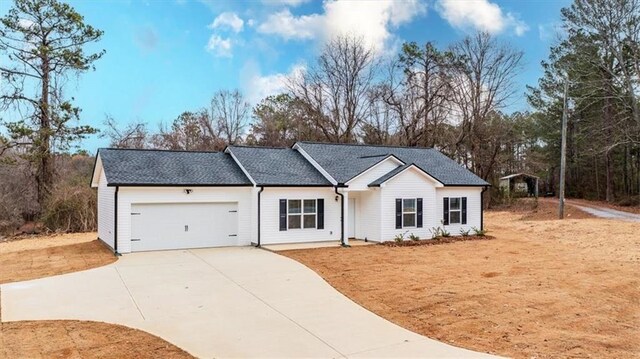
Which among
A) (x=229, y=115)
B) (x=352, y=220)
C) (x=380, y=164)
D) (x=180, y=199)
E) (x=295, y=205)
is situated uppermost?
(x=229, y=115)

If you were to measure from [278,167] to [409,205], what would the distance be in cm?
565

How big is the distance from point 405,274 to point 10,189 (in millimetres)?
24048

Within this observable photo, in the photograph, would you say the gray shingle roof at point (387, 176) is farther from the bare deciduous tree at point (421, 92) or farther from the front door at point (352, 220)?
the bare deciduous tree at point (421, 92)

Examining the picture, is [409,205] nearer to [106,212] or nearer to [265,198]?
[265,198]

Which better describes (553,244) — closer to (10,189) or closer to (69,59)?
(69,59)

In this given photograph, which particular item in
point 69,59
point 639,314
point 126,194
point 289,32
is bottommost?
point 639,314

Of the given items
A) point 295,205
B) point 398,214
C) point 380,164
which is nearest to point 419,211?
point 398,214

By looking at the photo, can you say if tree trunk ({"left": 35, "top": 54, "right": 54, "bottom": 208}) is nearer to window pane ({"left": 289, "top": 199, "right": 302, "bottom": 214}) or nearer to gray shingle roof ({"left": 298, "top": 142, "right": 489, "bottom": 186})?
gray shingle roof ({"left": 298, "top": 142, "right": 489, "bottom": 186})

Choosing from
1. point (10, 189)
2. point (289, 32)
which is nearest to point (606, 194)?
point (289, 32)

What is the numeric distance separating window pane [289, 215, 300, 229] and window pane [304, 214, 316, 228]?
1.02 ft

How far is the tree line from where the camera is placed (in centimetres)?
2473

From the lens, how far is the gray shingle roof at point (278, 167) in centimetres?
1686

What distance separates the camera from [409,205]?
17969 mm

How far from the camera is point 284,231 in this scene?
16781 mm
